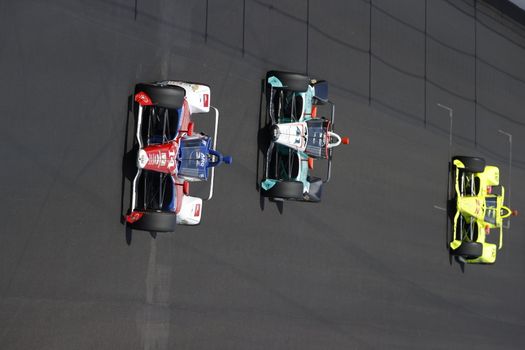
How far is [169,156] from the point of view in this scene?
17.7ft

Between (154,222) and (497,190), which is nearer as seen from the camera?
(154,222)

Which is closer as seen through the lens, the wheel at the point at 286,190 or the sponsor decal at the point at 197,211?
the sponsor decal at the point at 197,211

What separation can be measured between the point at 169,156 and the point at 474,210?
3.57 meters

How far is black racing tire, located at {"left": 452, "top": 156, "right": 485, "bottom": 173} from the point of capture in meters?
8.25

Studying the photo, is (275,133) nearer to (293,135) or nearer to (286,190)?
(293,135)

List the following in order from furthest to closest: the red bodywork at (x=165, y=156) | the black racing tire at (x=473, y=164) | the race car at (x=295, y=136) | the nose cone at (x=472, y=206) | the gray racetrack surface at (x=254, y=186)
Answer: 1. the black racing tire at (x=473, y=164)
2. the nose cone at (x=472, y=206)
3. the race car at (x=295, y=136)
4. the red bodywork at (x=165, y=156)
5. the gray racetrack surface at (x=254, y=186)

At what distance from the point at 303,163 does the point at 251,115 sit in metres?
0.52

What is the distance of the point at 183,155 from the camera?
5.52 meters

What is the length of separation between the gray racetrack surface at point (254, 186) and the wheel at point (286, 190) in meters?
0.15

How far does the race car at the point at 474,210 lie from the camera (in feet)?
26.6

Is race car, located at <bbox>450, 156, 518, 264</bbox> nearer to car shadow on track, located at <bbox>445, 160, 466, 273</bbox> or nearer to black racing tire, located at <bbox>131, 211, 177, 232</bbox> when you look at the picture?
car shadow on track, located at <bbox>445, 160, 466, 273</bbox>

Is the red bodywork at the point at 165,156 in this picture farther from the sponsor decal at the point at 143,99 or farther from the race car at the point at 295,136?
the race car at the point at 295,136

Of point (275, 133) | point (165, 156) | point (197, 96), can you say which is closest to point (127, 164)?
point (165, 156)

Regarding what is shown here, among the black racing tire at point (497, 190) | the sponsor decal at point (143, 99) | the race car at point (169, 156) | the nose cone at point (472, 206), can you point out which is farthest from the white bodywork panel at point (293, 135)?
the black racing tire at point (497, 190)
